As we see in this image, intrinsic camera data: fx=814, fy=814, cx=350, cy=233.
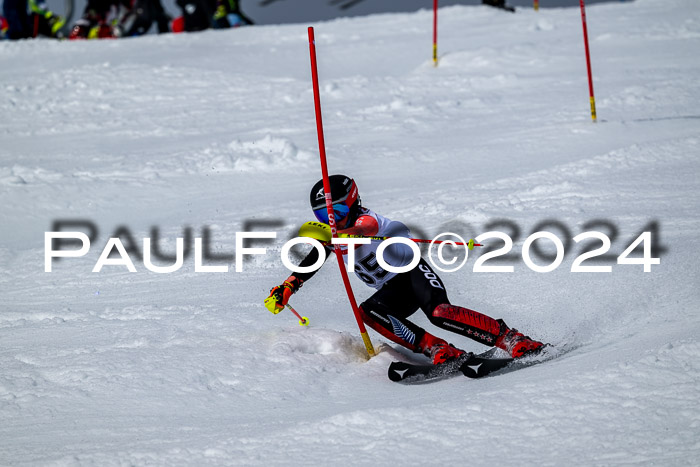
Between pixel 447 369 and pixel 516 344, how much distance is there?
1.35ft

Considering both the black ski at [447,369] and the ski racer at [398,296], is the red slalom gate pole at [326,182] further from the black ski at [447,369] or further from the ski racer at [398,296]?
the black ski at [447,369]

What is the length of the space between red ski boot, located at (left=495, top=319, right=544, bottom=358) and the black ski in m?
0.08

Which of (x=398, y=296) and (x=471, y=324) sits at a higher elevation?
(x=398, y=296)

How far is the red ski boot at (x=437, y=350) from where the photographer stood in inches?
179

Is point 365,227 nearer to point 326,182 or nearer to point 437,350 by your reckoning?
point 326,182

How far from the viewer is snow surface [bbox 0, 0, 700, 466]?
11.7ft

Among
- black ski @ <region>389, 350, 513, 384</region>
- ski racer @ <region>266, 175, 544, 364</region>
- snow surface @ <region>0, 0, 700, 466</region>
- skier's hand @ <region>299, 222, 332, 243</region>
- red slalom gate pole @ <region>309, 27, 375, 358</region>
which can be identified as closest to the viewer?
snow surface @ <region>0, 0, 700, 466</region>

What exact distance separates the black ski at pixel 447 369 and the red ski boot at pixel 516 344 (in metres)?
0.08

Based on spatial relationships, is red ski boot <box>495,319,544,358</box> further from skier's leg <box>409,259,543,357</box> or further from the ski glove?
the ski glove

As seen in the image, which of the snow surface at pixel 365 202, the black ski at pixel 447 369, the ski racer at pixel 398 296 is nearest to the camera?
the snow surface at pixel 365 202

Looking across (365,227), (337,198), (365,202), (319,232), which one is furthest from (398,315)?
(365,202)

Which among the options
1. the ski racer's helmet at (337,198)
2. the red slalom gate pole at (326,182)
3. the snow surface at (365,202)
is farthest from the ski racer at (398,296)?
the snow surface at (365,202)

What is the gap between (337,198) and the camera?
4668 millimetres

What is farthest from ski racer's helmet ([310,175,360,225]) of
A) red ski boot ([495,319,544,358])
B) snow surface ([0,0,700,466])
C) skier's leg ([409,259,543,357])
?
red ski boot ([495,319,544,358])
